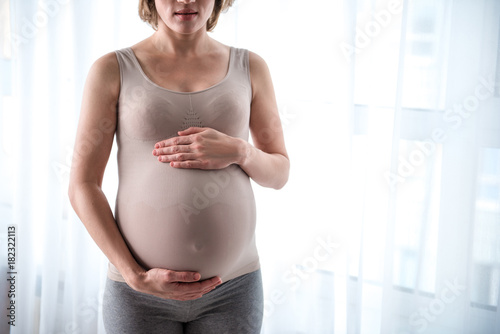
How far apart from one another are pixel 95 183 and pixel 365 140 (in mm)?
910

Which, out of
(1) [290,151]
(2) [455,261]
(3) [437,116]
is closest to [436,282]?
(2) [455,261]

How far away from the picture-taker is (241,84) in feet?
3.05

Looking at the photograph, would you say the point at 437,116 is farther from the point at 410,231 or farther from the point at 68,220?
the point at 68,220

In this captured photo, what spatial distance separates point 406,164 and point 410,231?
22 centimetres

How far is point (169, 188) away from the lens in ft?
2.80

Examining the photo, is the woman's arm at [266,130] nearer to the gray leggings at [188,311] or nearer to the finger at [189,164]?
the finger at [189,164]

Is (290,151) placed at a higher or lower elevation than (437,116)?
lower

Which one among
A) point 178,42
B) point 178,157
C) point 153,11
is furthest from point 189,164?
point 153,11

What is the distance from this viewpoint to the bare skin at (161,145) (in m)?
0.83

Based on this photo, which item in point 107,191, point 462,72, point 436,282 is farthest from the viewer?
point 107,191

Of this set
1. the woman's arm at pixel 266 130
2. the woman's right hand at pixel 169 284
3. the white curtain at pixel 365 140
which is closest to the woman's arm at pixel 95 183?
the woman's right hand at pixel 169 284

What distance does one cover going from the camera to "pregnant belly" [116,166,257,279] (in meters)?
0.85

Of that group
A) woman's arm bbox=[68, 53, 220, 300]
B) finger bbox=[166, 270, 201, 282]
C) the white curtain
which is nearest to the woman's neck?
woman's arm bbox=[68, 53, 220, 300]

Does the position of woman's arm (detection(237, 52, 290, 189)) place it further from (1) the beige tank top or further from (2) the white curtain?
(2) the white curtain
